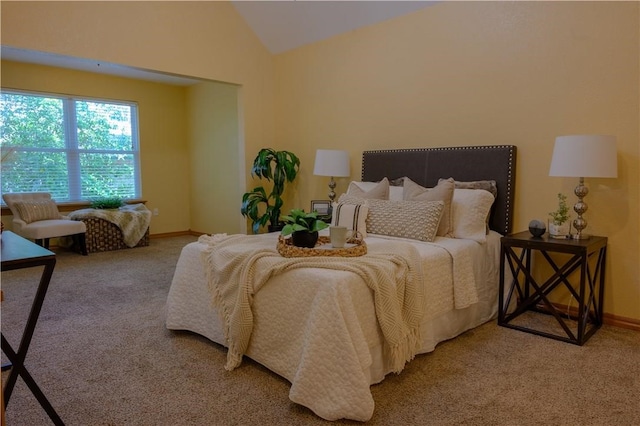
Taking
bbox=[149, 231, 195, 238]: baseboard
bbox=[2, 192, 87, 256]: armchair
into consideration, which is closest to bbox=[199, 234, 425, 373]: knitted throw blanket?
bbox=[2, 192, 87, 256]: armchair

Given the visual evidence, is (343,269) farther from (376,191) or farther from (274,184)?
(274,184)

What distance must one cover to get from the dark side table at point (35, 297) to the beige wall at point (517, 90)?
3.16m

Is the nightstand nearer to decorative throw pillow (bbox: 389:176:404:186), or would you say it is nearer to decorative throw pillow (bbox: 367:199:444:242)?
decorative throw pillow (bbox: 367:199:444:242)

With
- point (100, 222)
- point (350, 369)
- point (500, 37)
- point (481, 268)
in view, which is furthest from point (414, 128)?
point (100, 222)

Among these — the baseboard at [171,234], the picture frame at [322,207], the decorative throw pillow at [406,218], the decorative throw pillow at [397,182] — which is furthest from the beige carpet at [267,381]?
the baseboard at [171,234]

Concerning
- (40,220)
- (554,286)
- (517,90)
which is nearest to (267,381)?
(554,286)

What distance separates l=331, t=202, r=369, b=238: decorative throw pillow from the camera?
3.05 m

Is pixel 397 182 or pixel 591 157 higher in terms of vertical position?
pixel 591 157

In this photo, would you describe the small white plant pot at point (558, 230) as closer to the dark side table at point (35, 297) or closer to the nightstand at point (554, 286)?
the nightstand at point (554, 286)

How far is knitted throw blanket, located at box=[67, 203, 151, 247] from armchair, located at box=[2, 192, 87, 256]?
0.24 m

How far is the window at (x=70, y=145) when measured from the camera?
17.7 feet

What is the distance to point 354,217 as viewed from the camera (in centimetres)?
307

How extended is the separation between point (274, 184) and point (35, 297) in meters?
3.57

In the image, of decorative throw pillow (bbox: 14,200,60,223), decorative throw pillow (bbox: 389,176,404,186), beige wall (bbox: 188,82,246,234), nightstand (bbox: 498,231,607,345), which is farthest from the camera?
beige wall (bbox: 188,82,246,234)
